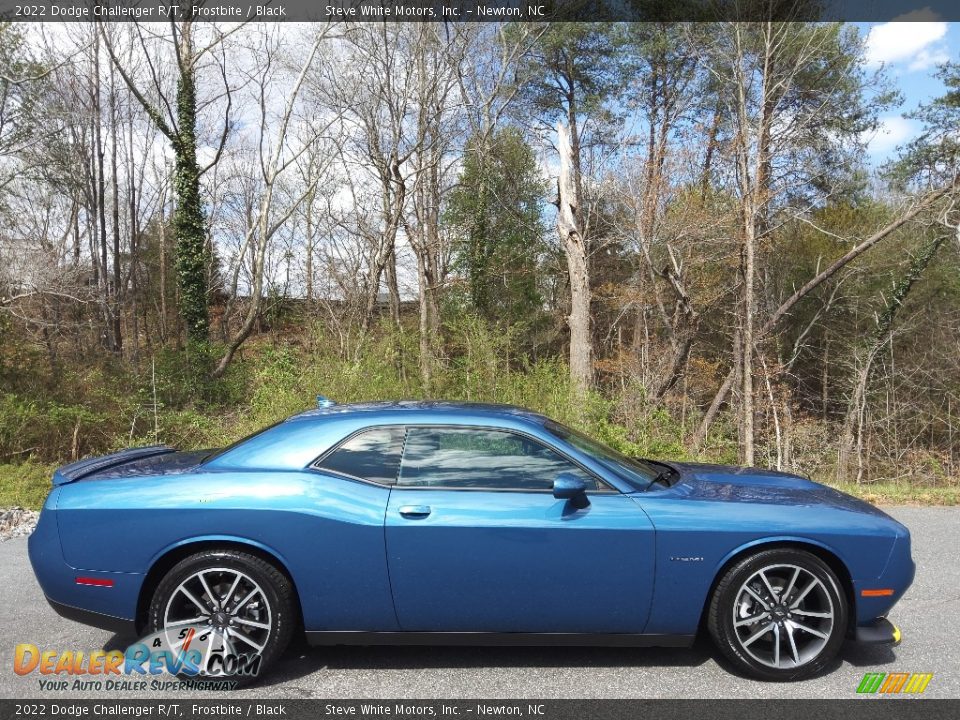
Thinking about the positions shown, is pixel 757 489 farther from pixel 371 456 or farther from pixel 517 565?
pixel 371 456

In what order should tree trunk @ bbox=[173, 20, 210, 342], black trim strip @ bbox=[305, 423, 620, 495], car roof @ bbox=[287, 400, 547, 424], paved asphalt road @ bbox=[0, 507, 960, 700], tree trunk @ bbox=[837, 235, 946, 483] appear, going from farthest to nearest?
tree trunk @ bbox=[173, 20, 210, 342] → tree trunk @ bbox=[837, 235, 946, 483] → car roof @ bbox=[287, 400, 547, 424] → black trim strip @ bbox=[305, 423, 620, 495] → paved asphalt road @ bbox=[0, 507, 960, 700]

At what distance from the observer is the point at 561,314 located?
86.1ft

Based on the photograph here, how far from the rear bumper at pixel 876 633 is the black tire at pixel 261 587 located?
286cm

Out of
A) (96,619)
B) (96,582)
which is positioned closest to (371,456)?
(96,582)

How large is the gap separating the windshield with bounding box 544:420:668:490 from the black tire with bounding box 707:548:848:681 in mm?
645

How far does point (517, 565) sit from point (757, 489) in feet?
4.99

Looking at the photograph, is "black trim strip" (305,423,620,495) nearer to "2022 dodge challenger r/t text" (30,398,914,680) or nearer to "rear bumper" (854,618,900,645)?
"2022 dodge challenger r/t text" (30,398,914,680)

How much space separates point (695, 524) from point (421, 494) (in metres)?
1.40

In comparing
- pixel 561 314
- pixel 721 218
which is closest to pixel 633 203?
pixel 721 218

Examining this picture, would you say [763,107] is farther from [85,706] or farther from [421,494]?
[85,706]

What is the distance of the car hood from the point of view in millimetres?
3527

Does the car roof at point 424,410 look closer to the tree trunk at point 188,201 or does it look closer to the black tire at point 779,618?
the black tire at point 779,618

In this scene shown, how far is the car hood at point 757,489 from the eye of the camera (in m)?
3.53

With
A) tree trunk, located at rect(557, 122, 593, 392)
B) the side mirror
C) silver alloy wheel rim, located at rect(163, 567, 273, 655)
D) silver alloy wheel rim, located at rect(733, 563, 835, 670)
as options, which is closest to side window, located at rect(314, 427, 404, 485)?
silver alloy wheel rim, located at rect(163, 567, 273, 655)
